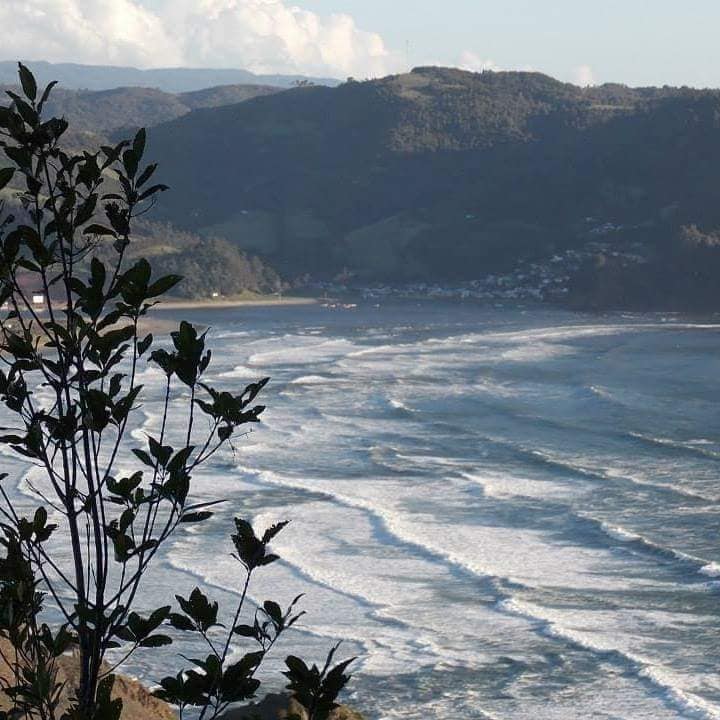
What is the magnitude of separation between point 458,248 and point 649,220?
14531 millimetres

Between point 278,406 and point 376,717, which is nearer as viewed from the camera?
point 376,717

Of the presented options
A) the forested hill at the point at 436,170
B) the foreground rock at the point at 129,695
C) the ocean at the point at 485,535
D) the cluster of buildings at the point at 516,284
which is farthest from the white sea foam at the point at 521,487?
the forested hill at the point at 436,170

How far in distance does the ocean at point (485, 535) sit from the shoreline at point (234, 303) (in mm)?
45232

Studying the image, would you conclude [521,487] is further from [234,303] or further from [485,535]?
[234,303]

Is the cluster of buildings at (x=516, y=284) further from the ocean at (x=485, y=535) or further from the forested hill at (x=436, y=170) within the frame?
the ocean at (x=485, y=535)

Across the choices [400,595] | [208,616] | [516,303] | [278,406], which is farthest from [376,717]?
[516,303]

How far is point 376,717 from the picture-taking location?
45.2 ft

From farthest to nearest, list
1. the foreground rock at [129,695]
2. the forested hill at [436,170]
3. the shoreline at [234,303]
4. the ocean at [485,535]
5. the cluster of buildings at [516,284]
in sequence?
1. the forested hill at [436,170]
2. the cluster of buildings at [516,284]
3. the shoreline at [234,303]
4. the ocean at [485,535]
5. the foreground rock at [129,695]

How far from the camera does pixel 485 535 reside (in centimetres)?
2214

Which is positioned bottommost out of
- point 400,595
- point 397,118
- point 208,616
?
point 400,595

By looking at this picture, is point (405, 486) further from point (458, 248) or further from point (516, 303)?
point (458, 248)

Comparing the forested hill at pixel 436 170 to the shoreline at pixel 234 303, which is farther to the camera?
the forested hill at pixel 436 170

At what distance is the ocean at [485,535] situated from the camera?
15141mm

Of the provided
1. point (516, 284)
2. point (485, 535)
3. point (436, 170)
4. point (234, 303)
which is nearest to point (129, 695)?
point (485, 535)
